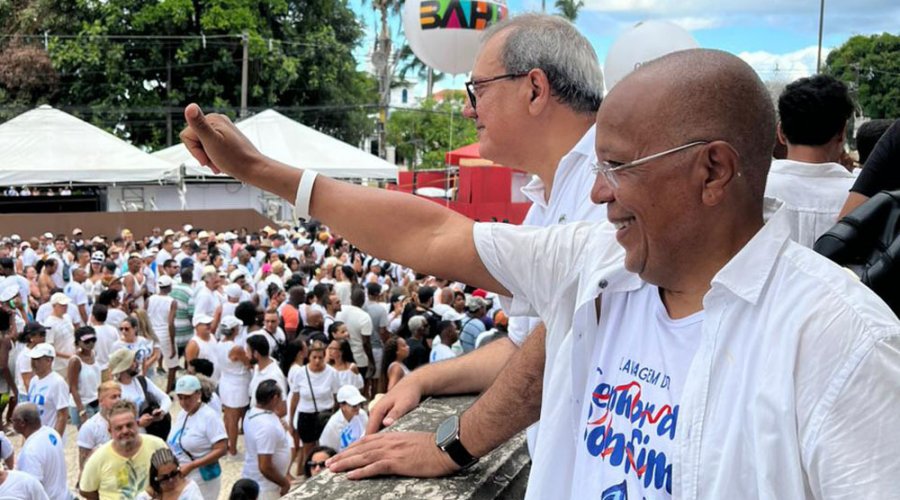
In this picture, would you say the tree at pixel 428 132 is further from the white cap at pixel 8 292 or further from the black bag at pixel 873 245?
the black bag at pixel 873 245

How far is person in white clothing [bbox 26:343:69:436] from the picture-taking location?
25.0 ft

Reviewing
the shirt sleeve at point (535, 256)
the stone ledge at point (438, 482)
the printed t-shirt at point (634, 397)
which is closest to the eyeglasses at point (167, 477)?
the stone ledge at point (438, 482)

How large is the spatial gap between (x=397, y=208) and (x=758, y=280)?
0.82 m

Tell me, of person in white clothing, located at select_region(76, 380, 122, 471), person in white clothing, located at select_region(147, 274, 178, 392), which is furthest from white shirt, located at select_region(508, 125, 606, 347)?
person in white clothing, located at select_region(147, 274, 178, 392)

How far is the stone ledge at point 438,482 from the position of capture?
1.63 meters

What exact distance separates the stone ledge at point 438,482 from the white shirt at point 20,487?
14.5 feet

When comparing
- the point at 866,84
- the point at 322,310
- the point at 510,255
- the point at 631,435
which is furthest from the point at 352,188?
the point at 866,84

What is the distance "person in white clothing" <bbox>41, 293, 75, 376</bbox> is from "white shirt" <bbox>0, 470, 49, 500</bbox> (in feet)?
13.0

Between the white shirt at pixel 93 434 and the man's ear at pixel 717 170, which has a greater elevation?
the man's ear at pixel 717 170

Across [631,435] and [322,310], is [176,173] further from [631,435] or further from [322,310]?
[631,435]

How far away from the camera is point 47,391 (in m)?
7.64

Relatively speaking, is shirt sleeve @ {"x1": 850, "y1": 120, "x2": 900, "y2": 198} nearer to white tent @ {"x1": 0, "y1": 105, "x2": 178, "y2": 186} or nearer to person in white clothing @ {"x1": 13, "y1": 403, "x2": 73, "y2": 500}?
person in white clothing @ {"x1": 13, "y1": 403, "x2": 73, "y2": 500}

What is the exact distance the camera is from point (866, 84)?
4034 cm

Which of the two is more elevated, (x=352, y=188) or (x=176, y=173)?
(x=352, y=188)
